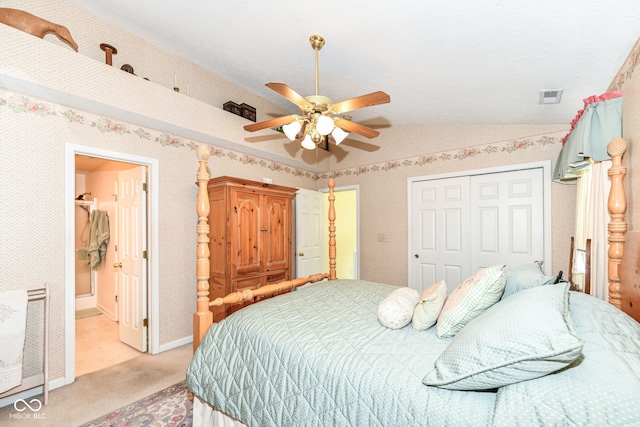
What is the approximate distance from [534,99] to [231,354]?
3.23m

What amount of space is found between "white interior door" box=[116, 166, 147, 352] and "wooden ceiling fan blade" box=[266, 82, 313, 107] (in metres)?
1.97

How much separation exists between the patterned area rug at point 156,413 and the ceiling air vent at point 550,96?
373 centimetres

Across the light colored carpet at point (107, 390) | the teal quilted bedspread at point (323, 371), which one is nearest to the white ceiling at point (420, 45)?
the teal quilted bedspread at point (323, 371)

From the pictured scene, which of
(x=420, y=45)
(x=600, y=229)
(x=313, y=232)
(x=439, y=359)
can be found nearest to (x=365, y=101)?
(x=420, y=45)

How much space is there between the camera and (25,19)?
211cm

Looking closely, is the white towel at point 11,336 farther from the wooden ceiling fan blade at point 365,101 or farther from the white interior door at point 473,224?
the white interior door at point 473,224

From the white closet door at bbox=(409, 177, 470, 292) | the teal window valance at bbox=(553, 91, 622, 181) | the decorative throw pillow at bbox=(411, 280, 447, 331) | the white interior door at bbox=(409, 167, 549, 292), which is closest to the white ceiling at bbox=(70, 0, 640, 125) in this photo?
the teal window valance at bbox=(553, 91, 622, 181)

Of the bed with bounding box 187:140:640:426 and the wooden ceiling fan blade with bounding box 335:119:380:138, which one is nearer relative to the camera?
the bed with bounding box 187:140:640:426

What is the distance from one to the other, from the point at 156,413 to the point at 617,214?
3150 millimetres

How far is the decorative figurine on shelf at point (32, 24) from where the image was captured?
204cm

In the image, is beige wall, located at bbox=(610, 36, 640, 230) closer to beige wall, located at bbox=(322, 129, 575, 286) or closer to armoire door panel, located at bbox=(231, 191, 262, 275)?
beige wall, located at bbox=(322, 129, 575, 286)

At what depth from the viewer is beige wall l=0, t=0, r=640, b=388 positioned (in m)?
2.19

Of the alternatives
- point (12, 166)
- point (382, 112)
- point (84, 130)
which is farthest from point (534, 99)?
point (12, 166)

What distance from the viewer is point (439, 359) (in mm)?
1065
